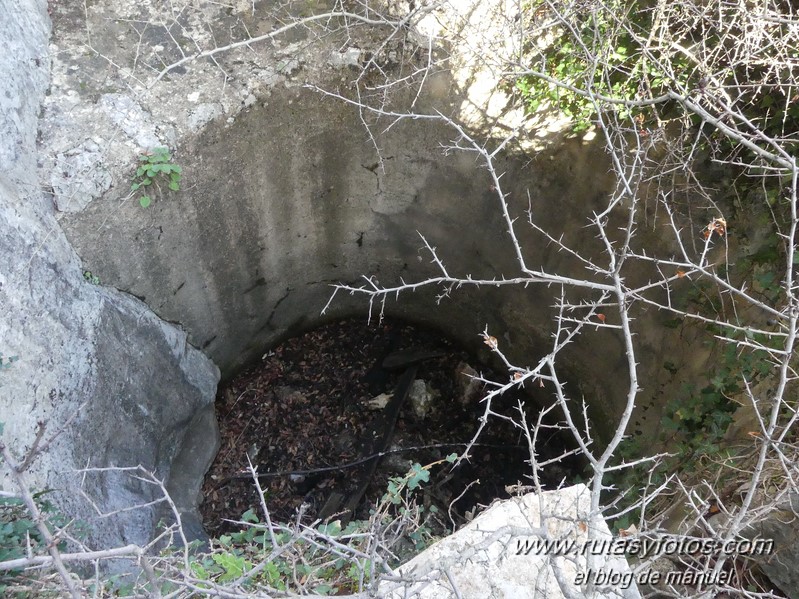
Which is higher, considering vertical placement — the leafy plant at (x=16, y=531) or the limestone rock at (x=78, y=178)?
the limestone rock at (x=78, y=178)

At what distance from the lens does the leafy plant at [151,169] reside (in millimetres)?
3482

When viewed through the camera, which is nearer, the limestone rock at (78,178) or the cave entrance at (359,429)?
the limestone rock at (78,178)

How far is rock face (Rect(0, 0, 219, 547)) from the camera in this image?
291cm

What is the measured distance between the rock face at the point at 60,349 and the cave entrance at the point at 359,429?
117 centimetres

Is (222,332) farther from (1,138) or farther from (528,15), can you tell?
(528,15)

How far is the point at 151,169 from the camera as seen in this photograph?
349cm

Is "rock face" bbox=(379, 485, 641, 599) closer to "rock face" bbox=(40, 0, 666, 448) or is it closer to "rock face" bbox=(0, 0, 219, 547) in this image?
"rock face" bbox=(0, 0, 219, 547)

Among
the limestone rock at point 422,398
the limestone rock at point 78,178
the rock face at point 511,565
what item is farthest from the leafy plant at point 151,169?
the limestone rock at point 422,398

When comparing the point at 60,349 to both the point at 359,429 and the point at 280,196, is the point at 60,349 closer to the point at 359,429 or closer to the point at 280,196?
the point at 280,196

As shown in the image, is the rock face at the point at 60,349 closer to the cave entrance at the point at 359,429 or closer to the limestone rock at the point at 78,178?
the limestone rock at the point at 78,178

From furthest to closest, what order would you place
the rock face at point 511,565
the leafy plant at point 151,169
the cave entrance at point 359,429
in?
the cave entrance at point 359,429 → the leafy plant at point 151,169 → the rock face at point 511,565

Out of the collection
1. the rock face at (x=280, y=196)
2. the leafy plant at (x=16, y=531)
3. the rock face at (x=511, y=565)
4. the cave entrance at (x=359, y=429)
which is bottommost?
the cave entrance at (x=359, y=429)

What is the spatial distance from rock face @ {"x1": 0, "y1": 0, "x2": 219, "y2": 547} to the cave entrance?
117cm

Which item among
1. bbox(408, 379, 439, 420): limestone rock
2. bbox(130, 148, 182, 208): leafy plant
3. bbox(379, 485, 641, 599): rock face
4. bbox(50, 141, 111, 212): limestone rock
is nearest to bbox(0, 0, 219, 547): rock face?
bbox(50, 141, 111, 212): limestone rock
